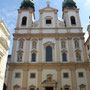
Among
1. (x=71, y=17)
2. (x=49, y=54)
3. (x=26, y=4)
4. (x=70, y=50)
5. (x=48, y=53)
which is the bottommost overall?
(x=49, y=54)

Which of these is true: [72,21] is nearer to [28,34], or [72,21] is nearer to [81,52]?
[81,52]

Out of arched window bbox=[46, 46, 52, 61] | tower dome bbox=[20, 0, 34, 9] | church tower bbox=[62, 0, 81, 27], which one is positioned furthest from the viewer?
tower dome bbox=[20, 0, 34, 9]

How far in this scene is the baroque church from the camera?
21.9 meters

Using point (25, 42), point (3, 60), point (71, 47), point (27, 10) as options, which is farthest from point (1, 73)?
point (27, 10)

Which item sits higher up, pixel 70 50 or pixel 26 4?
pixel 26 4

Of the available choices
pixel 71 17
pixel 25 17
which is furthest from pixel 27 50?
pixel 71 17

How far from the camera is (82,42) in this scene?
25.6 meters

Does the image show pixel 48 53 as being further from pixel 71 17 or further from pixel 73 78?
pixel 71 17

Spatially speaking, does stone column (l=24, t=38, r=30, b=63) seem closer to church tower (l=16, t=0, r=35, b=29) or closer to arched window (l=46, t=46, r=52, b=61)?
arched window (l=46, t=46, r=52, b=61)

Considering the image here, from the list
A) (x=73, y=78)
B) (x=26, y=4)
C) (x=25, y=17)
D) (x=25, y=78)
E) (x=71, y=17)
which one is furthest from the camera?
(x=26, y=4)

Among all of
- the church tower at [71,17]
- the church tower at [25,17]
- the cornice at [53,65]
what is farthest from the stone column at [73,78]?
the church tower at [25,17]

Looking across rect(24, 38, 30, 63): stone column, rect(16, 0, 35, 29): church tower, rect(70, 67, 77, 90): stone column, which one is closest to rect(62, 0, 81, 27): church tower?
rect(16, 0, 35, 29): church tower

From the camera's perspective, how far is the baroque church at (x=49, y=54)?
861 inches

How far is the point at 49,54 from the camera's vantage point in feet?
81.2
